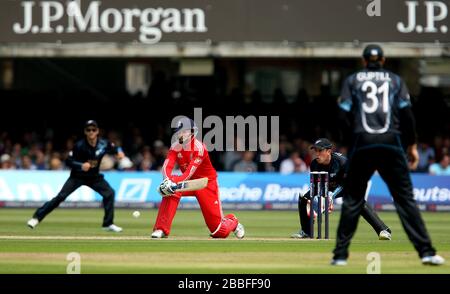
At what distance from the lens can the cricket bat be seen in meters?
14.8

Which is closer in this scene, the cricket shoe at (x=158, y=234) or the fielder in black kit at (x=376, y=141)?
the fielder in black kit at (x=376, y=141)

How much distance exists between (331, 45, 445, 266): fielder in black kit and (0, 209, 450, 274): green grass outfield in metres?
0.56

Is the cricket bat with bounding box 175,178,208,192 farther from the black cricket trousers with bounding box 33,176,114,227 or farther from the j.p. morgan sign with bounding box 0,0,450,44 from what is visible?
the j.p. morgan sign with bounding box 0,0,450,44

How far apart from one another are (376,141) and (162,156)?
16854 mm

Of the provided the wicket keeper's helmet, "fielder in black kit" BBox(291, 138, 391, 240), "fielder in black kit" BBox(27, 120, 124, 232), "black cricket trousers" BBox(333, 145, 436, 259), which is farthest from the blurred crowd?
"black cricket trousers" BBox(333, 145, 436, 259)

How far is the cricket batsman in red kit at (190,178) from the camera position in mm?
14859

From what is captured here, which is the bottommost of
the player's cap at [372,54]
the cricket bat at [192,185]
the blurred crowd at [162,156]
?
the blurred crowd at [162,156]

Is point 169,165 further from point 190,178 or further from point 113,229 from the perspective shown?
point 113,229

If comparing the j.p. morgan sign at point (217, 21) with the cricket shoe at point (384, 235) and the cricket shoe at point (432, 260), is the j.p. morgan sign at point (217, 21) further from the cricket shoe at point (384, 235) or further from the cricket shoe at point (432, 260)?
the cricket shoe at point (432, 260)

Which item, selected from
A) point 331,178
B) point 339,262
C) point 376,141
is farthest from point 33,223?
point 376,141

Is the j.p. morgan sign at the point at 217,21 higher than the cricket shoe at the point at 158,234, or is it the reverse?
the j.p. morgan sign at the point at 217,21

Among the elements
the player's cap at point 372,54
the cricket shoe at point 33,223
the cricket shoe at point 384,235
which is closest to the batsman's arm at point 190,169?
the cricket shoe at point 384,235

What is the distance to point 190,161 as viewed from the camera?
49.0 ft
